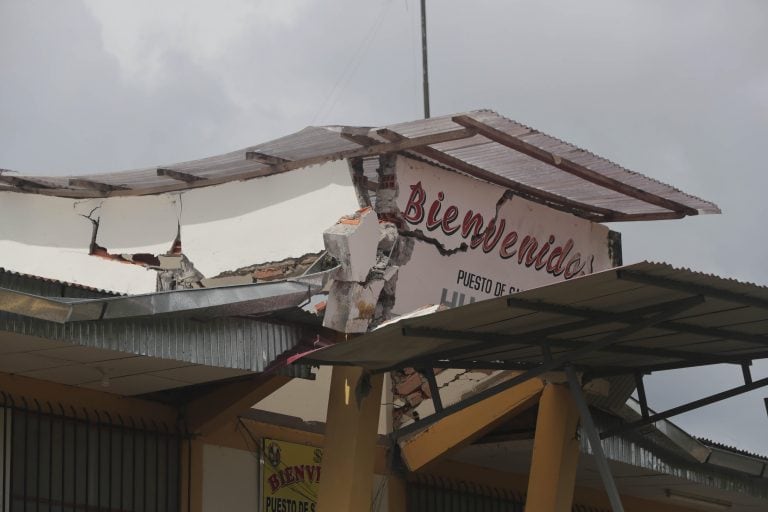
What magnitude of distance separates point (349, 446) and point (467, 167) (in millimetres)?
2946

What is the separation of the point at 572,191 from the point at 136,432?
5128mm

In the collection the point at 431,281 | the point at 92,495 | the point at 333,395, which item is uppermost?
the point at 431,281

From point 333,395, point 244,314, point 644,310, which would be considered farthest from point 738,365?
point 244,314

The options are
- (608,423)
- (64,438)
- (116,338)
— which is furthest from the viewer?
(608,423)

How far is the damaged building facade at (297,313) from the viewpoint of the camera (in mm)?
11758

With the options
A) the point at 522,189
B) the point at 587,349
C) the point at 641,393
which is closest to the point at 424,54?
the point at 522,189

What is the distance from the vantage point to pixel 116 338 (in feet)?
35.7

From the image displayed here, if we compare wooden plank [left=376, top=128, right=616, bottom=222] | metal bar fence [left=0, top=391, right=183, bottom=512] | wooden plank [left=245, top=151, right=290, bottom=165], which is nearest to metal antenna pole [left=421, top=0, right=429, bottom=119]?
wooden plank [left=376, top=128, right=616, bottom=222]

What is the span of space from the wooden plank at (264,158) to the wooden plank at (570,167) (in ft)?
6.11

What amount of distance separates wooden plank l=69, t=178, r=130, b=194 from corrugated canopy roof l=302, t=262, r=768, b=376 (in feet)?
13.1

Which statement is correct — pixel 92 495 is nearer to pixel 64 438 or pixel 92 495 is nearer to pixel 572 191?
pixel 64 438

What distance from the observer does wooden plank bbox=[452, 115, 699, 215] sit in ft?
41.6

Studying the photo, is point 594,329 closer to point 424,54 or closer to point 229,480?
point 229,480

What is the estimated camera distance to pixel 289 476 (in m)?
14.8
